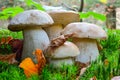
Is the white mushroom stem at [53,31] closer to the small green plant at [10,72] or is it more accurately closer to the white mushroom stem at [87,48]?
the white mushroom stem at [87,48]

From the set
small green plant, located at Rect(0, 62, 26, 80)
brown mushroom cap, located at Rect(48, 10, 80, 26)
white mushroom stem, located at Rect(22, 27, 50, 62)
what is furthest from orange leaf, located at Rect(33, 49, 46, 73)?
brown mushroom cap, located at Rect(48, 10, 80, 26)

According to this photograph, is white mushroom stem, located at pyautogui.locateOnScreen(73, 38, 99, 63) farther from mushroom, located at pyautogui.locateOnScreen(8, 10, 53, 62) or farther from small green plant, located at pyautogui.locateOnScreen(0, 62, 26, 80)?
small green plant, located at pyautogui.locateOnScreen(0, 62, 26, 80)

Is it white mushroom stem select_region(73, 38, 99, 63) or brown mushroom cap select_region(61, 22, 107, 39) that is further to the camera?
white mushroom stem select_region(73, 38, 99, 63)

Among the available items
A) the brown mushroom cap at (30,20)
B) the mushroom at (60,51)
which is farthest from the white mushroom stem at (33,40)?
the mushroom at (60,51)

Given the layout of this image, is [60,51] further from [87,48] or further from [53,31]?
[53,31]

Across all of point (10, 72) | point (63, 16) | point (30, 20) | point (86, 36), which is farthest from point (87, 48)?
point (10, 72)
